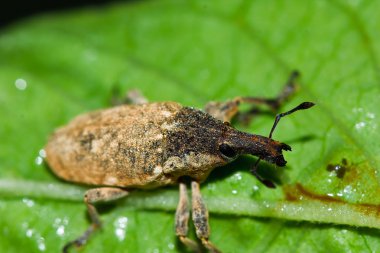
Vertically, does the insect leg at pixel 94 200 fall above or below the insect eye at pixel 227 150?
below

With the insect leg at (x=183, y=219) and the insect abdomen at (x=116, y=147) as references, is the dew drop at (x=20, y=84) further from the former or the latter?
the insect leg at (x=183, y=219)

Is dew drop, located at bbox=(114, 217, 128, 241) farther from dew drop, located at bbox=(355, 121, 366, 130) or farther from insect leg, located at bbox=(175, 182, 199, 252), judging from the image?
dew drop, located at bbox=(355, 121, 366, 130)

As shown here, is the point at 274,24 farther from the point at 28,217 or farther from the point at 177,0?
the point at 28,217

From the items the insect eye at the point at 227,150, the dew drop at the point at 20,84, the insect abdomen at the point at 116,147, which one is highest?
the dew drop at the point at 20,84

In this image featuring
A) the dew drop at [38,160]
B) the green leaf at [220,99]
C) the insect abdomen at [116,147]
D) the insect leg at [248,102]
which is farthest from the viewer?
the dew drop at [38,160]

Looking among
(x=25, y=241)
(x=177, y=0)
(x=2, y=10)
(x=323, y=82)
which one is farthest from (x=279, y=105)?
(x=2, y=10)

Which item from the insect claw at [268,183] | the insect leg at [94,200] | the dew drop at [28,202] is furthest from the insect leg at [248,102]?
the dew drop at [28,202]
